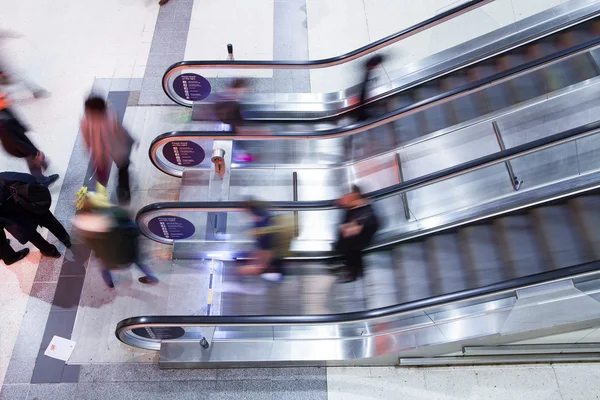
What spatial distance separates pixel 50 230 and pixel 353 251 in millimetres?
2947

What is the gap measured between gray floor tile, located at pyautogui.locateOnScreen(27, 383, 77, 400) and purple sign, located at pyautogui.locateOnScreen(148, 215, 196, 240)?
60.0 inches

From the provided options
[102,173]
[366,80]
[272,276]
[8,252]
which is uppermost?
[366,80]

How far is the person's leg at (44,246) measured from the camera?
4805 millimetres

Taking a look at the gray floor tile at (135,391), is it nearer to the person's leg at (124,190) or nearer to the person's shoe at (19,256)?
the person's shoe at (19,256)

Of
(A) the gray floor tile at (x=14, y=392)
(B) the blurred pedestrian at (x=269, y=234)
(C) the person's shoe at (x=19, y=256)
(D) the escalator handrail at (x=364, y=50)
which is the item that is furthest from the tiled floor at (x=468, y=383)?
(C) the person's shoe at (x=19, y=256)

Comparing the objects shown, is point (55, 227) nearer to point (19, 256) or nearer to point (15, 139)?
point (19, 256)

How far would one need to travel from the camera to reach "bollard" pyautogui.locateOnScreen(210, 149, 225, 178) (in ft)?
16.4

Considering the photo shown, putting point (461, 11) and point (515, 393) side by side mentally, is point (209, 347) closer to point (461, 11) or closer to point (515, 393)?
point (515, 393)

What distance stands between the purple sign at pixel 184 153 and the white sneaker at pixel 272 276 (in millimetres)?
1494

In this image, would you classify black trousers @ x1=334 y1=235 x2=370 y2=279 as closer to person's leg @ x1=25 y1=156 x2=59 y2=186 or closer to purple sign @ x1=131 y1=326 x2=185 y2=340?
purple sign @ x1=131 y1=326 x2=185 y2=340

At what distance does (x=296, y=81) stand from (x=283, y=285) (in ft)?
9.77

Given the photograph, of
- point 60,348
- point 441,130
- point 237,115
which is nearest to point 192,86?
point 237,115

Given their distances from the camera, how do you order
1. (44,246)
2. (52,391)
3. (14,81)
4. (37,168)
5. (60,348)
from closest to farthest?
(52,391) → (60,348) → (44,246) → (37,168) → (14,81)

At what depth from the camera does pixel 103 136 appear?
479 cm
